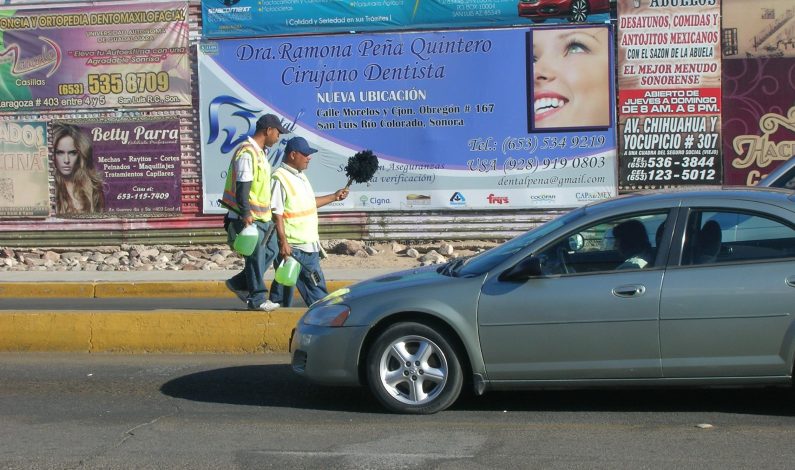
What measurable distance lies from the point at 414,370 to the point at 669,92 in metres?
11.7

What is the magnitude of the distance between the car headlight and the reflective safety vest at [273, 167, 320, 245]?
2.23 meters

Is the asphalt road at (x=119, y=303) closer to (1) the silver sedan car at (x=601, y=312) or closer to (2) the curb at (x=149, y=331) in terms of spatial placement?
(2) the curb at (x=149, y=331)

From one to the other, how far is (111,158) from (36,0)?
3.00 meters

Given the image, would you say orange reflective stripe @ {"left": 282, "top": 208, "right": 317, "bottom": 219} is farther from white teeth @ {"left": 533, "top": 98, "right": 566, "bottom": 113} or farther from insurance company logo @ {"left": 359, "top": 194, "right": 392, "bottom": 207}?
white teeth @ {"left": 533, "top": 98, "right": 566, "bottom": 113}

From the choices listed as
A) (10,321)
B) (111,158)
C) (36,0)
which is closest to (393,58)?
(111,158)

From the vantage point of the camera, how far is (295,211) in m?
8.77

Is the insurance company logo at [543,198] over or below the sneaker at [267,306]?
over

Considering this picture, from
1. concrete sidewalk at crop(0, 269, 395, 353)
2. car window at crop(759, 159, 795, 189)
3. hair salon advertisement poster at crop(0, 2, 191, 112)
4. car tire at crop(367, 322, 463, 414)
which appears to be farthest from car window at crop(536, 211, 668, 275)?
hair salon advertisement poster at crop(0, 2, 191, 112)

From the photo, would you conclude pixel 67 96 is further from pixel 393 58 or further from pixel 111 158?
pixel 393 58

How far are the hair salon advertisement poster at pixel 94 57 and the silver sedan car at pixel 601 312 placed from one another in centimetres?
1231

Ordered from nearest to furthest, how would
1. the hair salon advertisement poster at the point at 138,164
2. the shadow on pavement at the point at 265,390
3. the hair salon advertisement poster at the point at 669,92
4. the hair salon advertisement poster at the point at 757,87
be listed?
the shadow on pavement at the point at 265,390
the hair salon advertisement poster at the point at 757,87
the hair salon advertisement poster at the point at 669,92
the hair salon advertisement poster at the point at 138,164

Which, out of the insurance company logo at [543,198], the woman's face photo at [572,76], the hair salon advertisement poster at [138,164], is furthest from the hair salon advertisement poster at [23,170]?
the woman's face photo at [572,76]

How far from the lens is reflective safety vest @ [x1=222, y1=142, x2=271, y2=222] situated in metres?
8.52

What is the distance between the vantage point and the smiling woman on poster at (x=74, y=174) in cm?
1808
